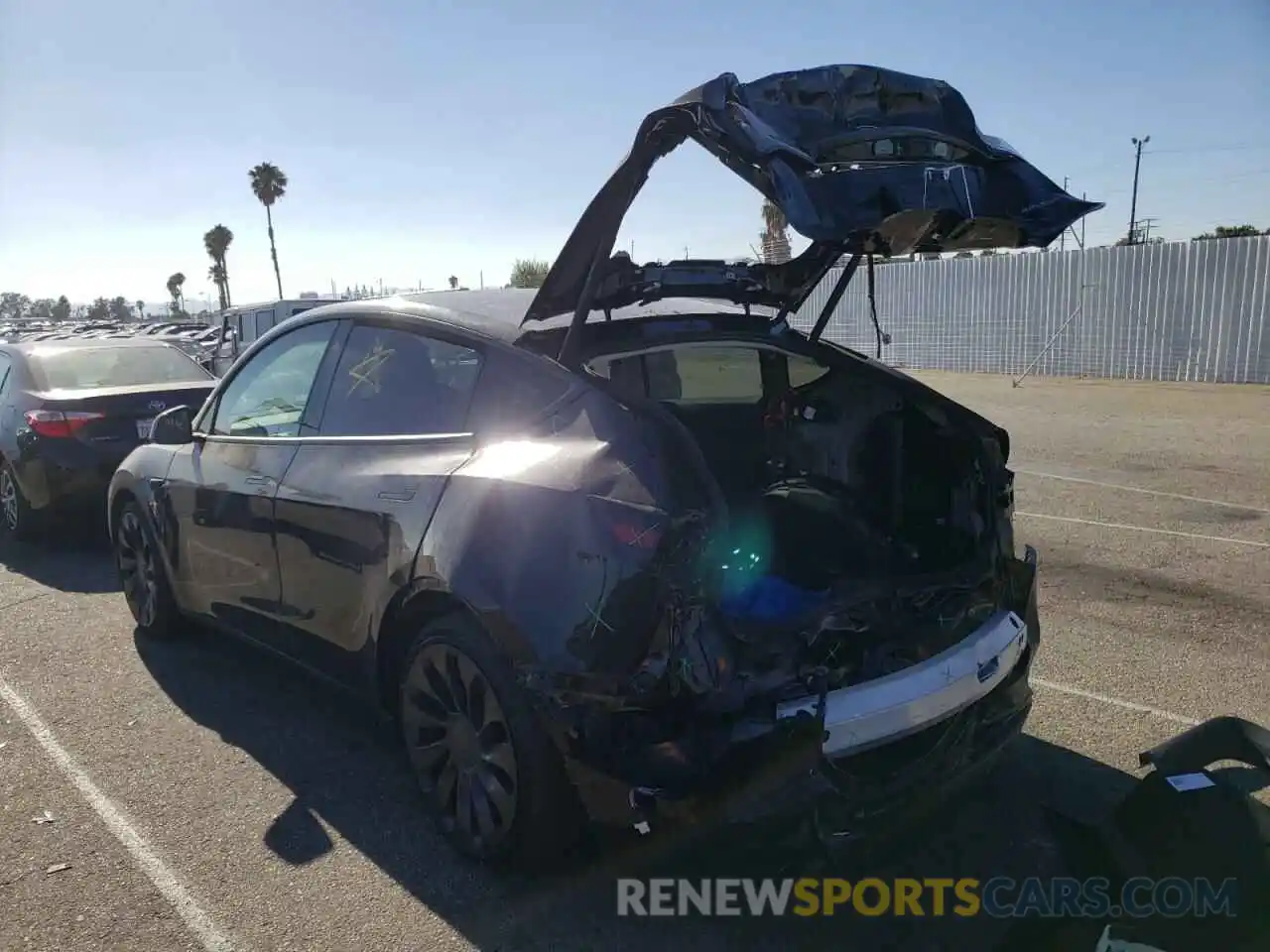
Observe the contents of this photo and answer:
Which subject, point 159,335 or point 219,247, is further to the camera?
point 219,247

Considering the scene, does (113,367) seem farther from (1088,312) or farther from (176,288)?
(176,288)

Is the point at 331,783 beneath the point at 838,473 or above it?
beneath

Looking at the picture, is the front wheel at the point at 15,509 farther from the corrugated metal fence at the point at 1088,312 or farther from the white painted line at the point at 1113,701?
the corrugated metal fence at the point at 1088,312

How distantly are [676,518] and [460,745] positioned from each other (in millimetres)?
1113

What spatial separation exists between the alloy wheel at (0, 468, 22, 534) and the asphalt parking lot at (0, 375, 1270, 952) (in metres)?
1.10

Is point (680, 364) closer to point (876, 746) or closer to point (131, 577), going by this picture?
point (876, 746)

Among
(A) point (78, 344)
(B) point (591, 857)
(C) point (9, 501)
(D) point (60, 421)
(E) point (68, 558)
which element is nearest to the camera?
(B) point (591, 857)

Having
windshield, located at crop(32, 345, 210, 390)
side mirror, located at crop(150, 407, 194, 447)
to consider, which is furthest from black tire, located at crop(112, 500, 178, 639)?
windshield, located at crop(32, 345, 210, 390)

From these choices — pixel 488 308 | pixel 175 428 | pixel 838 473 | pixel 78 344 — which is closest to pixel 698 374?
pixel 838 473

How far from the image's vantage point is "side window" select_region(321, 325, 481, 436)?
3328mm

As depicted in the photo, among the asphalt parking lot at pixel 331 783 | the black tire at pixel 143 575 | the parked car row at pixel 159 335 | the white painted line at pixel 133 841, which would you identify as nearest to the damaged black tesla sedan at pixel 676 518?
the asphalt parking lot at pixel 331 783

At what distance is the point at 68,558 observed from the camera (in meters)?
7.21

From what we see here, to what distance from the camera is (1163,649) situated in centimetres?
470

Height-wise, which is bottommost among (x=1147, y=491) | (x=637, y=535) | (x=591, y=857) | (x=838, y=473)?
(x=1147, y=491)
